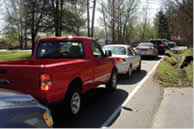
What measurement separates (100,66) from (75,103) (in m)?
1.60

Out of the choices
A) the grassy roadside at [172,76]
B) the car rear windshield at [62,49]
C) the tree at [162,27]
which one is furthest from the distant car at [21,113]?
the tree at [162,27]

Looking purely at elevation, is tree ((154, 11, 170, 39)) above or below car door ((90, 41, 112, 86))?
above

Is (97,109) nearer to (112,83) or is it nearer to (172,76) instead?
(112,83)

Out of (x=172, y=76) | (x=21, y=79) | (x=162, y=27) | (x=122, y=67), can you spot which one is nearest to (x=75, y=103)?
(x=21, y=79)

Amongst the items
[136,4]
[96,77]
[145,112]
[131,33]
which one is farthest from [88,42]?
[131,33]

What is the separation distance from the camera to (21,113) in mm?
2264

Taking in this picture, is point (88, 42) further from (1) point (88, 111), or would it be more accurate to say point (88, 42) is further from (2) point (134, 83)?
(2) point (134, 83)

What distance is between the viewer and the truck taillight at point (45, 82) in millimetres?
3824

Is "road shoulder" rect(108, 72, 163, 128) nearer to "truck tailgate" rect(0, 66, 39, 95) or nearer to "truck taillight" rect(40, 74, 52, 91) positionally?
"truck taillight" rect(40, 74, 52, 91)

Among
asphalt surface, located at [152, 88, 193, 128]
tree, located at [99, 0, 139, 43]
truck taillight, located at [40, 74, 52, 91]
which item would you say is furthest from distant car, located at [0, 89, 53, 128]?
tree, located at [99, 0, 139, 43]

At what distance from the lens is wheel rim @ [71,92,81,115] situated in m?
4.77

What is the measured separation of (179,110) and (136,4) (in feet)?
173

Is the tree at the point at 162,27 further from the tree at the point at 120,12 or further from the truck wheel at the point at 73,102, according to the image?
the truck wheel at the point at 73,102

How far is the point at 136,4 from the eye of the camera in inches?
2147
